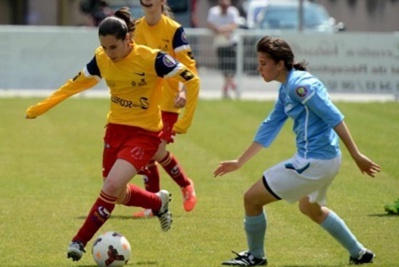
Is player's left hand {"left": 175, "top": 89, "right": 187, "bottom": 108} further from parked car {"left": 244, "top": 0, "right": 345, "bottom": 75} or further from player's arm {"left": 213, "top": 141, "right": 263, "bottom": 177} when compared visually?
parked car {"left": 244, "top": 0, "right": 345, "bottom": 75}

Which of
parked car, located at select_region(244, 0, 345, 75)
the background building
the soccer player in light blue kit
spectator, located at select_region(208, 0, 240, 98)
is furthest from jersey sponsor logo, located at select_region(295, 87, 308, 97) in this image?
the background building

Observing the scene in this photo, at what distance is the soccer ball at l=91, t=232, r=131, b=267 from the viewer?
7.67 metres

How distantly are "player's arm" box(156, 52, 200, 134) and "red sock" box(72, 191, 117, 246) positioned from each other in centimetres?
100

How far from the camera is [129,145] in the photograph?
8.22m

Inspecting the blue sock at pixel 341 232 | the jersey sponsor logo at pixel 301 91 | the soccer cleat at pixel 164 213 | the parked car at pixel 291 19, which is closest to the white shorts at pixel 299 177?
the blue sock at pixel 341 232

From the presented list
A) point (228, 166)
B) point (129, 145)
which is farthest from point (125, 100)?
point (228, 166)

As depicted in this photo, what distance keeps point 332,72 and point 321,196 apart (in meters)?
14.3

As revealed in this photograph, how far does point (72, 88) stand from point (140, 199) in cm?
99

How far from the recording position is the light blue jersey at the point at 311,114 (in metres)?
7.24

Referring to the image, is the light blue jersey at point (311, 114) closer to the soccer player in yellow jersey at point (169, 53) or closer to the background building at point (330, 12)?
the soccer player in yellow jersey at point (169, 53)

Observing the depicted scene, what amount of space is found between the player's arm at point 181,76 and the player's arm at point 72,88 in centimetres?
52

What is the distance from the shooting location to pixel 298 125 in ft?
24.5

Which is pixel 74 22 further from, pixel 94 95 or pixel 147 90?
pixel 147 90

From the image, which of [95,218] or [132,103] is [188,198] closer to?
[132,103]
